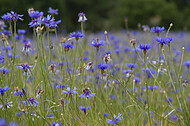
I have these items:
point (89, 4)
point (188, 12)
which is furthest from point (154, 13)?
point (89, 4)

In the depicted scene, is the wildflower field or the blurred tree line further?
the blurred tree line

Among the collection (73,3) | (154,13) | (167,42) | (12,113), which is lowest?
(12,113)

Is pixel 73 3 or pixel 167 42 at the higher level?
pixel 73 3

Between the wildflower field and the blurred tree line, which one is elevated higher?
the blurred tree line

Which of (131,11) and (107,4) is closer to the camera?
(131,11)

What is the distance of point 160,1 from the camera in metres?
13.9

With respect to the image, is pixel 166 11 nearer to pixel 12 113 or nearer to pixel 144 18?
pixel 144 18

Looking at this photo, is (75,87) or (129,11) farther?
(129,11)

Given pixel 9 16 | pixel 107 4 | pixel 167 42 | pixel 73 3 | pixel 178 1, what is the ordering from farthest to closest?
pixel 107 4 < pixel 178 1 < pixel 73 3 < pixel 9 16 < pixel 167 42

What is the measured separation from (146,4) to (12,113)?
1311cm

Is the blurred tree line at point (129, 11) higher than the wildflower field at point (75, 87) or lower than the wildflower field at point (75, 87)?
higher

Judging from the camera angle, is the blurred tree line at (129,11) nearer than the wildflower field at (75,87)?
No

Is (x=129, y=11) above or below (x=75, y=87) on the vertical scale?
above

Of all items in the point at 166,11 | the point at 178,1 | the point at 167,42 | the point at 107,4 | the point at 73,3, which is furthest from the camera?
the point at 107,4
